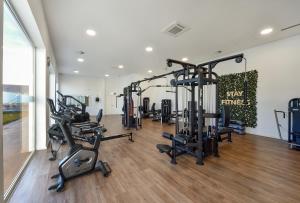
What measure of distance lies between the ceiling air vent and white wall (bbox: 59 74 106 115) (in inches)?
346

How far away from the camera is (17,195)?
189 centimetres

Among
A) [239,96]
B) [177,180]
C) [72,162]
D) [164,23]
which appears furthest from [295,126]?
[72,162]

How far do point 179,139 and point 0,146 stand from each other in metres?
2.67

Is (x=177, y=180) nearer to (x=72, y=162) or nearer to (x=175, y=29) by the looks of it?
(x=72, y=162)

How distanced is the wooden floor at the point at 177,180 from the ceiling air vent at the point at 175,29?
3061 millimetres

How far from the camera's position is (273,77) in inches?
185

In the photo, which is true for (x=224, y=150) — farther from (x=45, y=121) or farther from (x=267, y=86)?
(x=45, y=121)

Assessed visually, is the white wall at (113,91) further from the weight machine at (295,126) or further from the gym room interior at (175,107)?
the weight machine at (295,126)

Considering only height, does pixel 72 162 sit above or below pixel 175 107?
below

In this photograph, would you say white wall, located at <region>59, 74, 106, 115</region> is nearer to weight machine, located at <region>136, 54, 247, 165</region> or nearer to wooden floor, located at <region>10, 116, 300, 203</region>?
wooden floor, located at <region>10, 116, 300, 203</region>

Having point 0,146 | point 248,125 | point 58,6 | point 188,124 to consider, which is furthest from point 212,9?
point 248,125

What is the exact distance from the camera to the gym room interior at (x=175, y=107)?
2.04 m

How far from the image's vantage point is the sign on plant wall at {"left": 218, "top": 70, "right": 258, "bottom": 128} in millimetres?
5180

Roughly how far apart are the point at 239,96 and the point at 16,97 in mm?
6427
